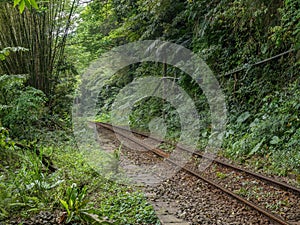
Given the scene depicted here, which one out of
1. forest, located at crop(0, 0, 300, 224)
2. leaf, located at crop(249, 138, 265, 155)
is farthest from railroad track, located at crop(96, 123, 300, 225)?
leaf, located at crop(249, 138, 265, 155)

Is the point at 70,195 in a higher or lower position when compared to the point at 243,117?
lower

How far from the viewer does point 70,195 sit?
3932 millimetres

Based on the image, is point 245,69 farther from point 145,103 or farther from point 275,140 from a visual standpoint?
point 145,103

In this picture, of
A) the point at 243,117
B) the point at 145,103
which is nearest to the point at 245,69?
the point at 243,117

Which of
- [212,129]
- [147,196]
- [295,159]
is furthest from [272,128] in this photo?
[147,196]

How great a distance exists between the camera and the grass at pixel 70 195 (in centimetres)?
372

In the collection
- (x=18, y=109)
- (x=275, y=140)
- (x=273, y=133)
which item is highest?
(x=273, y=133)

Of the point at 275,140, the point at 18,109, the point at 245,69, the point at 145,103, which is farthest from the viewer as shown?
the point at 145,103

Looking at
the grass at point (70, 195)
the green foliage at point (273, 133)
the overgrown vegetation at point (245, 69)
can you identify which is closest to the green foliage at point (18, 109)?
the grass at point (70, 195)

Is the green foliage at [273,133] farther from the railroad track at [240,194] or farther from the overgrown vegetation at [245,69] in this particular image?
the railroad track at [240,194]

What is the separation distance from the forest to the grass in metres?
0.02

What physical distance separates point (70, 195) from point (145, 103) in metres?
12.9

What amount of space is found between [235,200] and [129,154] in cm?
458

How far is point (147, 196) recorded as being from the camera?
539 cm
